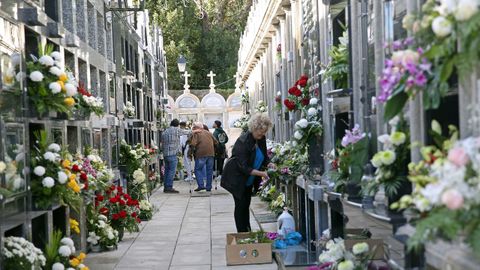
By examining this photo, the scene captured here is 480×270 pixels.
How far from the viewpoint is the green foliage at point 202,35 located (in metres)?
44.9

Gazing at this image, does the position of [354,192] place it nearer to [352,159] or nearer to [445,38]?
[352,159]

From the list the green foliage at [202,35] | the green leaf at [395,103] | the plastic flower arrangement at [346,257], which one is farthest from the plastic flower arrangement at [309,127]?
the green foliage at [202,35]

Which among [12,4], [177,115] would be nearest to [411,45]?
[12,4]

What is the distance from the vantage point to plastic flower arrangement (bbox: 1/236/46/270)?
6.11 m

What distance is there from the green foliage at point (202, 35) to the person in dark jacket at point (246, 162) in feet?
112

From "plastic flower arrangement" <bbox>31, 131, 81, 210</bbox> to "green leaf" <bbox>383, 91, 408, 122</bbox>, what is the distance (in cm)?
357

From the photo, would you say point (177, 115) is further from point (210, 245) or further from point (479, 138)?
point (479, 138)

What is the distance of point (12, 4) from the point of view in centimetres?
691

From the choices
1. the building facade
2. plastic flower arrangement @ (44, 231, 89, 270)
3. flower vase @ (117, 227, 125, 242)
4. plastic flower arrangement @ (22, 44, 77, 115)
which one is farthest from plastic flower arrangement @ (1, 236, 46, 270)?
flower vase @ (117, 227, 125, 242)

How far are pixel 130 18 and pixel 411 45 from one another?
14.3m

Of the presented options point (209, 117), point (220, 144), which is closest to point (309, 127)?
point (220, 144)

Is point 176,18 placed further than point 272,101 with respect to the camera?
Yes

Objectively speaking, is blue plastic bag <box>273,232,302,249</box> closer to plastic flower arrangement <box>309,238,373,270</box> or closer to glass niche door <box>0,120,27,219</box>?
plastic flower arrangement <box>309,238,373,270</box>

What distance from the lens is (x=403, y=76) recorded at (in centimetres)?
394
